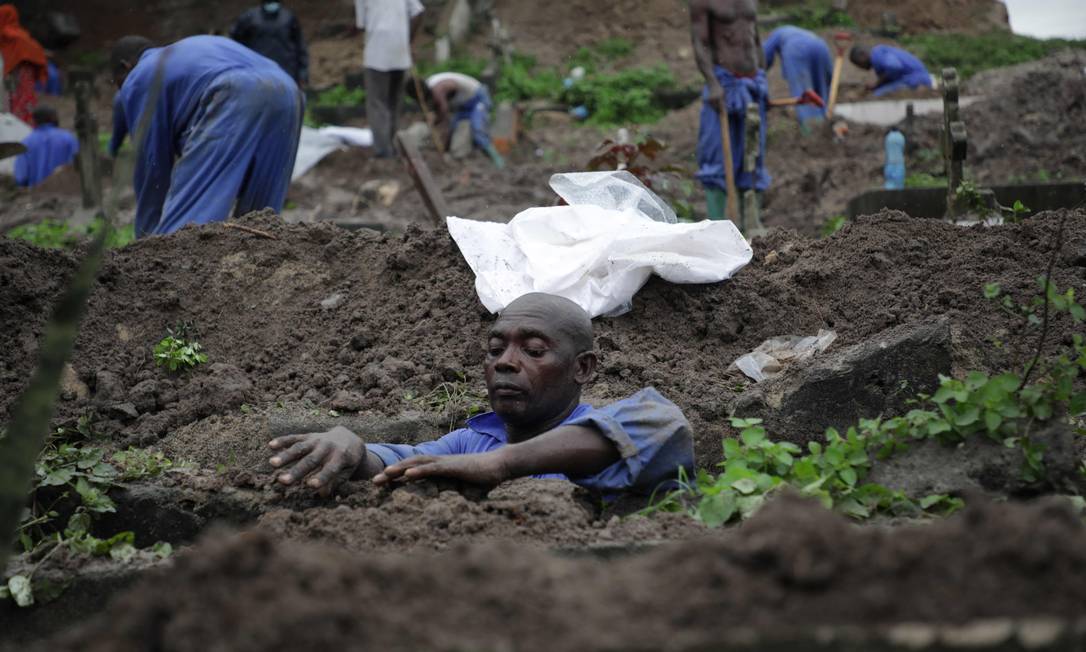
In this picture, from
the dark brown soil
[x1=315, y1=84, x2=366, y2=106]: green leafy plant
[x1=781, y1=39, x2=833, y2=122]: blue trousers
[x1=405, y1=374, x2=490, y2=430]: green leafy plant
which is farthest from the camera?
[x1=315, y1=84, x2=366, y2=106]: green leafy plant

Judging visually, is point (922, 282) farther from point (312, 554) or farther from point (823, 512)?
point (312, 554)

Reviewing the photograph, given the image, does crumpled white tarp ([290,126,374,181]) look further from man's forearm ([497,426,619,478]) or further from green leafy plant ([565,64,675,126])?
man's forearm ([497,426,619,478])

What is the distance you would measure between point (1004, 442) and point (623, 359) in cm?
190

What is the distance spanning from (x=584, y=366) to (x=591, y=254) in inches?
43.5

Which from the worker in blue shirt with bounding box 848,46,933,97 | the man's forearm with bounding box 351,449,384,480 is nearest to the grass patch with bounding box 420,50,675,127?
the worker in blue shirt with bounding box 848,46,933,97

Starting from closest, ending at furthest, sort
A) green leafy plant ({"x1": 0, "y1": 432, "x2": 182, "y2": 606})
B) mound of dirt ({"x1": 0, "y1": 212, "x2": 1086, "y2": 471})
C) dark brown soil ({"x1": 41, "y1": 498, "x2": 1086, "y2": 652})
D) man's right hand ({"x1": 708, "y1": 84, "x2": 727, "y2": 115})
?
1. dark brown soil ({"x1": 41, "y1": 498, "x2": 1086, "y2": 652})
2. green leafy plant ({"x1": 0, "y1": 432, "x2": 182, "y2": 606})
3. mound of dirt ({"x1": 0, "y1": 212, "x2": 1086, "y2": 471})
4. man's right hand ({"x1": 708, "y1": 84, "x2": 727, "y2": 115})

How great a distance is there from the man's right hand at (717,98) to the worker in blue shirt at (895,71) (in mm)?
7636

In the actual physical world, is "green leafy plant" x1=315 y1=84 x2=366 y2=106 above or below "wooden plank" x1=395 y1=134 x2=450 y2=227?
below

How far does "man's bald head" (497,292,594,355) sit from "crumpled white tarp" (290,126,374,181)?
28.9 feet

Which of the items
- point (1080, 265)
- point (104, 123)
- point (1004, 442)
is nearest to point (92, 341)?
point (1004, 442)

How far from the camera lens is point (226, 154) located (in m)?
7.09

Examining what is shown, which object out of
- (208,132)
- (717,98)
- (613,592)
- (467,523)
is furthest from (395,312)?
(717,98)

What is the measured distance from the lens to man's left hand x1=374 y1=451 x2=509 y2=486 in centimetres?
357

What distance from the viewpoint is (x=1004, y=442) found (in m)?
3.41
